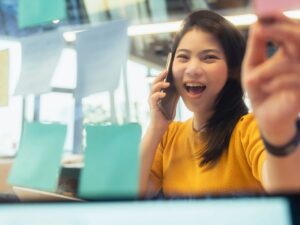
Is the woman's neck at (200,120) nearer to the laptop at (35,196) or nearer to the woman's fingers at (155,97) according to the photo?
the woman's fingers at (155,97)

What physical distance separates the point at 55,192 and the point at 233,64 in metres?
0.31

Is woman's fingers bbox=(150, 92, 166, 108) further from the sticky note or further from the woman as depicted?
the sticky note

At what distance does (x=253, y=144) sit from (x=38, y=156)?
338 millimetres

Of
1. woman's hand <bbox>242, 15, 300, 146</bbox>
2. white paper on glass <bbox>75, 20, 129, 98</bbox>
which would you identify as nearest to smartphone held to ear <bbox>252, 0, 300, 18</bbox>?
woman's hand <bbox>242, 15, 300, 146</bbox>

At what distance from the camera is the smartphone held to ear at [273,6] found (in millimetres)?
420

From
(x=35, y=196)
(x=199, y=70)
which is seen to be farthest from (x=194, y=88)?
(x=35, y=196)

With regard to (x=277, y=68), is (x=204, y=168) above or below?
below

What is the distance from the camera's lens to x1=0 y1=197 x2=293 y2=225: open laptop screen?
1.34ft

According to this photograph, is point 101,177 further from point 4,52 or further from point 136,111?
point 4,52

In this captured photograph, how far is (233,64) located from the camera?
1.67 feet

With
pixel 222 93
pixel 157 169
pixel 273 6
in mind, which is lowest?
pixel 157 169

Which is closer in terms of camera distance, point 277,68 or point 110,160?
point 277,68

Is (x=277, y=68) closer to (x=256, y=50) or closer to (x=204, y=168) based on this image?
(x=256, y=50)

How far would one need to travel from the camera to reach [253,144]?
49cm
